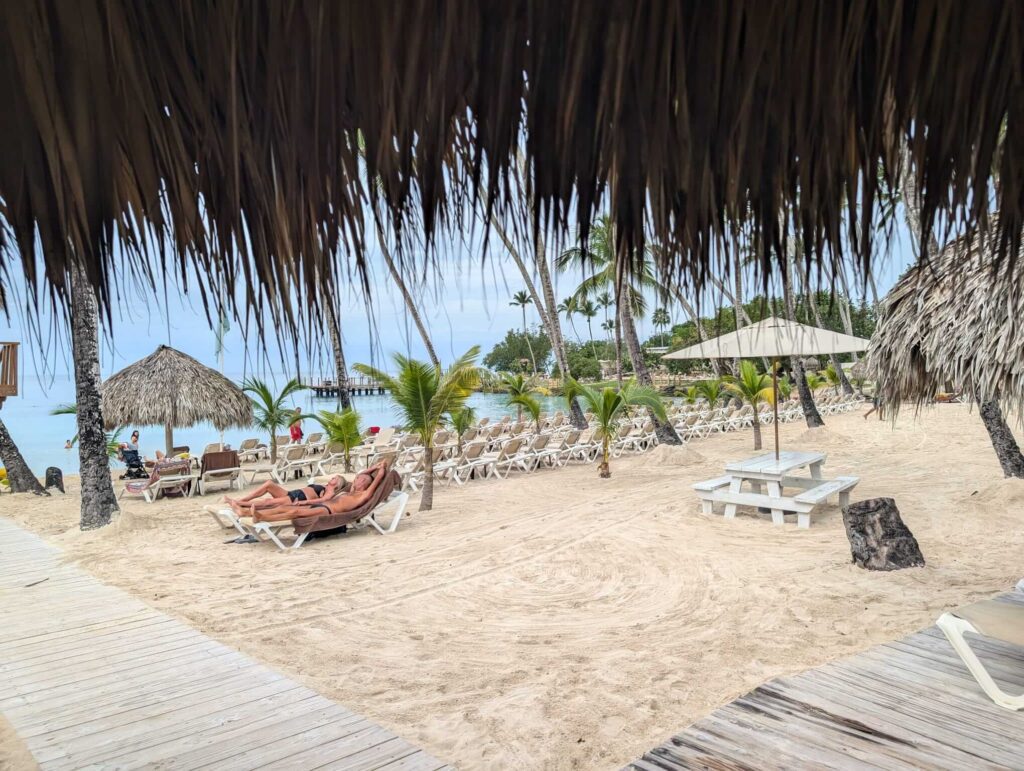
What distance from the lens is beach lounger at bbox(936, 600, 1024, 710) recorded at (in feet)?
9.78

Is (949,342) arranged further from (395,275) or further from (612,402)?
(395,275)

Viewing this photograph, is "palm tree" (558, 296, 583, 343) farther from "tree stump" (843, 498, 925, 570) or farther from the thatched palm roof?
"tree stump" (843, 498, 925, 570)

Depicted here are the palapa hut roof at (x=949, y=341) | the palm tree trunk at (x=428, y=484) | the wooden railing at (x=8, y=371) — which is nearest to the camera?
the palapa hut roof at (x=949, y=341)

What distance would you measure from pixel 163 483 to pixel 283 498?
5.39 metres

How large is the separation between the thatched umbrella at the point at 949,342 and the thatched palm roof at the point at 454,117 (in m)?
4.46

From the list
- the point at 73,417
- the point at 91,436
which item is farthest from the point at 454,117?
the point at 73,417

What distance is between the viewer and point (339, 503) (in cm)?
859

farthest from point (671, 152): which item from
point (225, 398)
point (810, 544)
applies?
point (225, 398)

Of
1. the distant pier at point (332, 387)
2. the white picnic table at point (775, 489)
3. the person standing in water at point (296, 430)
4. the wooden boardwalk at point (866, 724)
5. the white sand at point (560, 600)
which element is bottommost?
the white sand at point (560, 600)

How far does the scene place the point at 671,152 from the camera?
131cm

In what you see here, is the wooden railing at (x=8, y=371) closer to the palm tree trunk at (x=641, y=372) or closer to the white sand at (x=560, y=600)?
the white sand at (x=560, y=600)

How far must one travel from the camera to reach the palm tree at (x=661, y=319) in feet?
5.24

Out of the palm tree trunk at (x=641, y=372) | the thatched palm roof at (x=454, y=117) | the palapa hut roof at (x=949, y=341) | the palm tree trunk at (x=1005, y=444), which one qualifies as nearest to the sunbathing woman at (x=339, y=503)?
the palapa hut roof at (x=949, y=341)

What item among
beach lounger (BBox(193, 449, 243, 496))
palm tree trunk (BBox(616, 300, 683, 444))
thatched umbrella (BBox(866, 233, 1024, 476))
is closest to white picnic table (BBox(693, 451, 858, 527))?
thatched umbrella (BBox(866, 233, 1024, 476))
